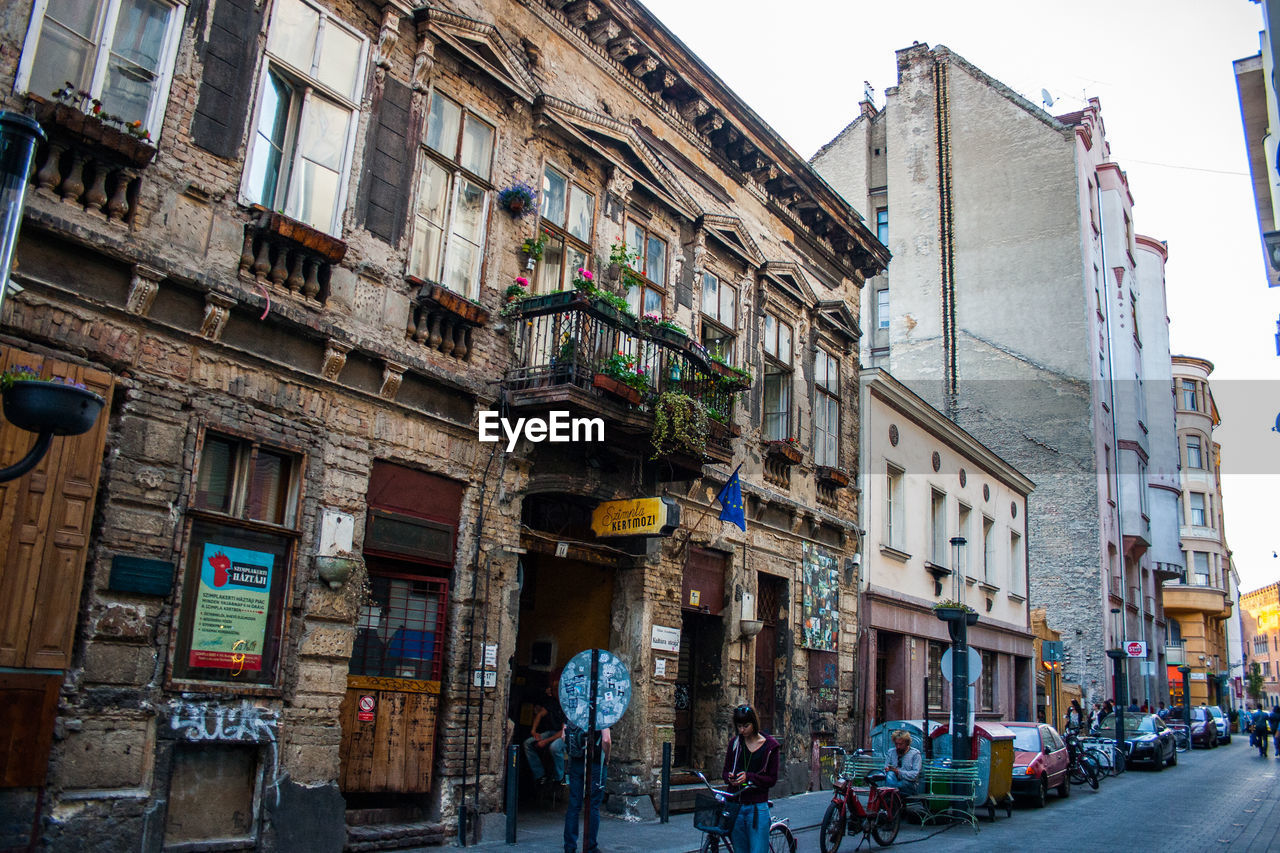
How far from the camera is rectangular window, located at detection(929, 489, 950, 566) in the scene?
81.1 feet

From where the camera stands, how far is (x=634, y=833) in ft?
40.2

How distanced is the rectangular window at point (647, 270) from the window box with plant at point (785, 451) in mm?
3480

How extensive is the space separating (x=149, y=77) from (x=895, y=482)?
18.0 meters

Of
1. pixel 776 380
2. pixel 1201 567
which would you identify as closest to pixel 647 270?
pixel 776 380

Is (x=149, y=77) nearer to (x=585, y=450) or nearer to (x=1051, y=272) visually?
(x=585, y=450)

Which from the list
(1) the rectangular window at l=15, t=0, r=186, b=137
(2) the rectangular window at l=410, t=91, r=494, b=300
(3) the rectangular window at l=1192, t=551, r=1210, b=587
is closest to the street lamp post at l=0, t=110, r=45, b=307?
(1) the rectangular window at l=15, t=0, r=186, b=137

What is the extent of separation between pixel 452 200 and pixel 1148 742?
80.1ft

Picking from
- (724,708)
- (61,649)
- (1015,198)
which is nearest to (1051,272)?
(1015,198)

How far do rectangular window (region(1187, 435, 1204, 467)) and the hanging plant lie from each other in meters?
59.3

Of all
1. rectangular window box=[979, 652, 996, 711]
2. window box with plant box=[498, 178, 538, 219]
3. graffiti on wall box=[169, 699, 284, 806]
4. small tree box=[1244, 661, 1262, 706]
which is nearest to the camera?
graffiti on wall box=[169, 699, 284, 806]

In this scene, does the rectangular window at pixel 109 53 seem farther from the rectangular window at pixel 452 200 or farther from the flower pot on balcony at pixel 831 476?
the flower pot on balcony at pixel 831 476

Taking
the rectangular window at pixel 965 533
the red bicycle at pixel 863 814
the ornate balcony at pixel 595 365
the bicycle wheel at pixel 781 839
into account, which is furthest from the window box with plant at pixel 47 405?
the rectangular window at pixel 965 533

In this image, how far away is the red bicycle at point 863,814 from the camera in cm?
1122

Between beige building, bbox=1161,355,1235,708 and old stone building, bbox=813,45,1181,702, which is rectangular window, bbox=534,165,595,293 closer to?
old stone building, bbox=813,45,1181,702
